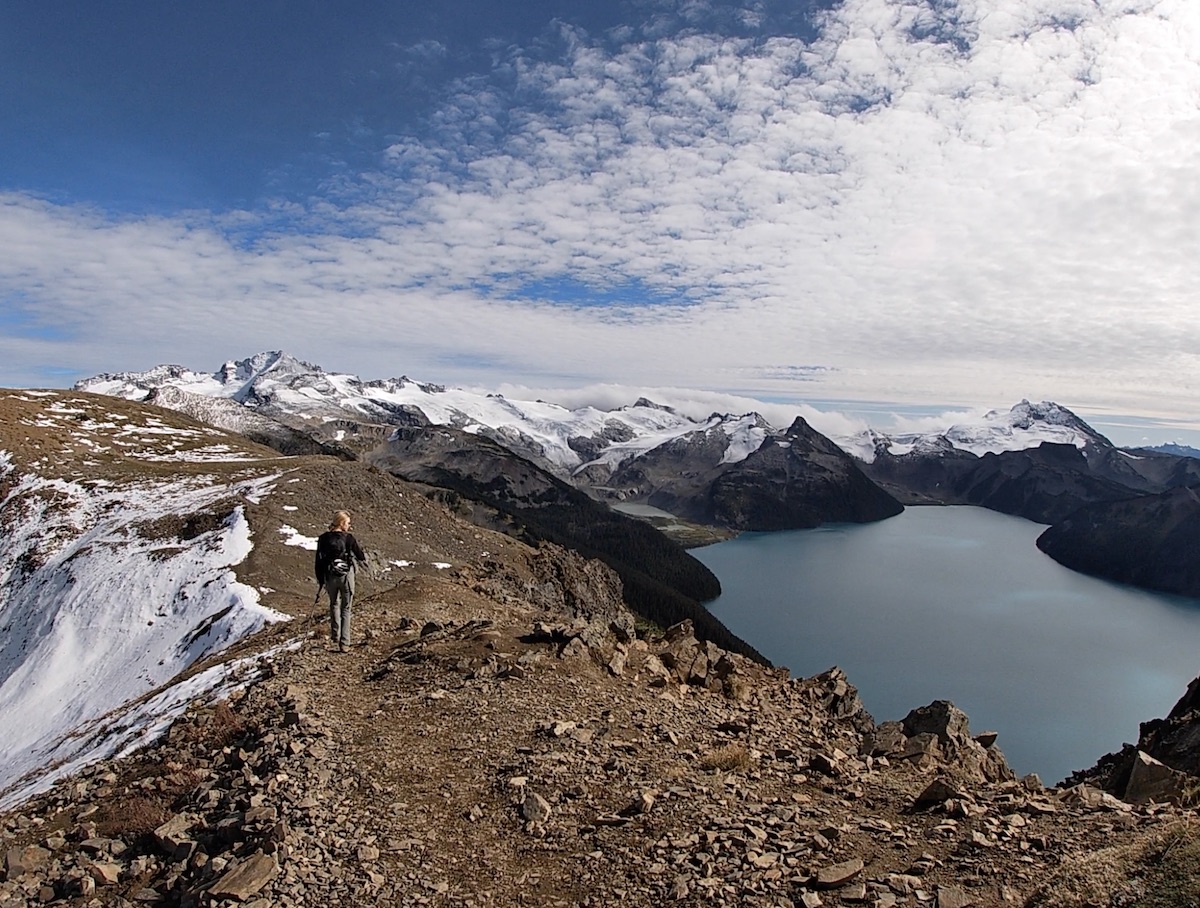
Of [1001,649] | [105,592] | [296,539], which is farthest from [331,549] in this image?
[1001,649]

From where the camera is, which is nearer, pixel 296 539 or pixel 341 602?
pixel 341 602

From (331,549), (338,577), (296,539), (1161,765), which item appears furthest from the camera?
(296,539)

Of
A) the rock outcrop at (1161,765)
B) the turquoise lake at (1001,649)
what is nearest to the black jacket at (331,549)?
the rock outcrop at (1161,765)

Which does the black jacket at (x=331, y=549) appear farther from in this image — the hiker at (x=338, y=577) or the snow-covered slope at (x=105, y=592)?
the snow-covered slope at (x=105, y=592)

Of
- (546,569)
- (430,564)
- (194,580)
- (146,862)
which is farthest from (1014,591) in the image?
(146,862)

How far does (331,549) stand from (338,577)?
0.75m

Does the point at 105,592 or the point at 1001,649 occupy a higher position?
the point at 105,592

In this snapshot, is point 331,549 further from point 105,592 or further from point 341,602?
point 105,592

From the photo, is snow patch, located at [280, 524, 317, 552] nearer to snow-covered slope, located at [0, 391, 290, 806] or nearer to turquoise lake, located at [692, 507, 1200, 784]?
snow-covered slope, located at [0, 391, 290, 806]

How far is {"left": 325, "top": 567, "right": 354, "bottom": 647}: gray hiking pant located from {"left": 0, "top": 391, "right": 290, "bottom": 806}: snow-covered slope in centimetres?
306

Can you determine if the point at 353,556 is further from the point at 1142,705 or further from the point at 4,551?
the point at 1142,705

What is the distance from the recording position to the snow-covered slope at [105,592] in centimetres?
2188

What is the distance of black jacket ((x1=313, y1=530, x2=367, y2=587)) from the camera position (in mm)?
16656

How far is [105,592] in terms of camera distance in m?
33.7
